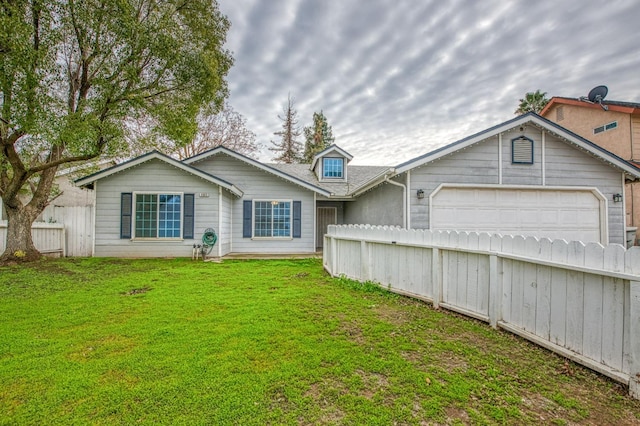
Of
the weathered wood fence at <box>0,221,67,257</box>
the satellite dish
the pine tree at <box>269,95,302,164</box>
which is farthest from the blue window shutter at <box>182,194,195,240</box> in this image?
the pine tree at <box>269,95,302,164</box>

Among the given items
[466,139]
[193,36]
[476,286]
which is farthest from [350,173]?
[476,286]

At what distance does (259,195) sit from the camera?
1162 centimetres

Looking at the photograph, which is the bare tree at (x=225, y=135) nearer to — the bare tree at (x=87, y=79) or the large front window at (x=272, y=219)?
the bare tree at (x=87, y=79)

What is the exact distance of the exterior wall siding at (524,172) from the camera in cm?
872

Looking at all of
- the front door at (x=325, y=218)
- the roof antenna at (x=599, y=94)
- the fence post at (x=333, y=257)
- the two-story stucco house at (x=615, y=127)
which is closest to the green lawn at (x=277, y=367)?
the fence post at (x=333, y=257)

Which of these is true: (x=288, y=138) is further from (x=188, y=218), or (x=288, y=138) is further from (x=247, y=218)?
(x=188, y=218)

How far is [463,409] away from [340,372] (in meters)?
0.96

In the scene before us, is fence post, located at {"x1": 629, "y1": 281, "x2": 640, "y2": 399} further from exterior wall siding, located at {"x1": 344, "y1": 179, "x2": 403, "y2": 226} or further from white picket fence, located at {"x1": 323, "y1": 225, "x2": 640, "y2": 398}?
exterior wall siding, located at {"x1": 344, "y1": 179, "x2": 403, "y2": 226}

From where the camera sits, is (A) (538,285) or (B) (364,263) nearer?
(A) (538,285)

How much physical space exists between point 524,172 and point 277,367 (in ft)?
31.7

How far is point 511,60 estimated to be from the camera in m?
10.9

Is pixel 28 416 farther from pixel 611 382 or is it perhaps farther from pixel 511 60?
pixel 511 60

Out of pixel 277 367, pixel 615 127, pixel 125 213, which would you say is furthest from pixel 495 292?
pixel 615 127

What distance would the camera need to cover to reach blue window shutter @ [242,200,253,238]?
37.6 ft
